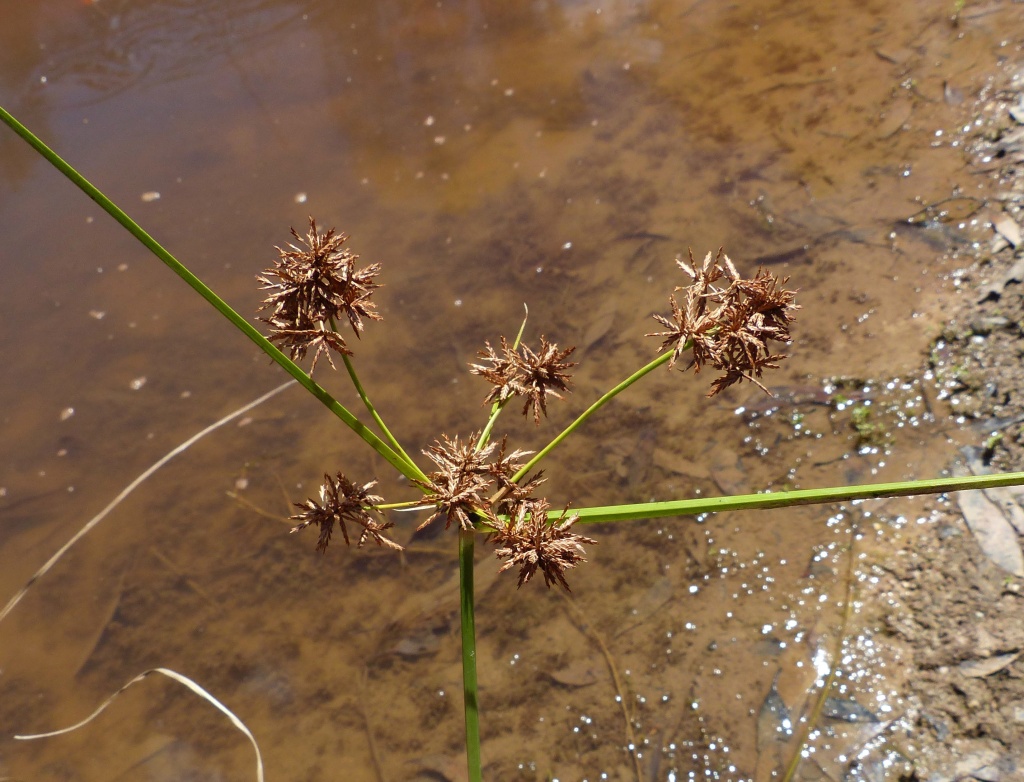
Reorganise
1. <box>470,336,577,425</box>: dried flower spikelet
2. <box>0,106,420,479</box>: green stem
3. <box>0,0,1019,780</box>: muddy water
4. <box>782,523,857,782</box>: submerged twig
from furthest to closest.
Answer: <box>0,0,1019,780</box>: muddy water
<box>782,523,857,782</box>: submerged twig
<box>470,336,577,425</box>: dried flower spikelet
<box>0,106,420,479</box>: green stem

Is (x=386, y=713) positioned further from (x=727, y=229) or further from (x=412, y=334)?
(x=727, y=229)

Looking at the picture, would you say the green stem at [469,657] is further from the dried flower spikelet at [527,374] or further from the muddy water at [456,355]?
the muddy water at [456,355]

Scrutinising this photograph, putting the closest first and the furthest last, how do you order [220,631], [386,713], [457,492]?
1. [457,492]
2. [386,713]
3. [220,631]

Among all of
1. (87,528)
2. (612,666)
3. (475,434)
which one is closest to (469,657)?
(475,434)

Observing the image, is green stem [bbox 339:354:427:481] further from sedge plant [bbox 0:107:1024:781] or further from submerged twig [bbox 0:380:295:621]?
submerged twig [bbox 0:380:295:621]

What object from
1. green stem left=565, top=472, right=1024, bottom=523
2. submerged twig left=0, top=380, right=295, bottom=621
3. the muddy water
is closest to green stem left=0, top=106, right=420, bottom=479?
green stem left=565, top=472, right=1024, bottom=523

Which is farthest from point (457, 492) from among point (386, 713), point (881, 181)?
point (881, 181)
